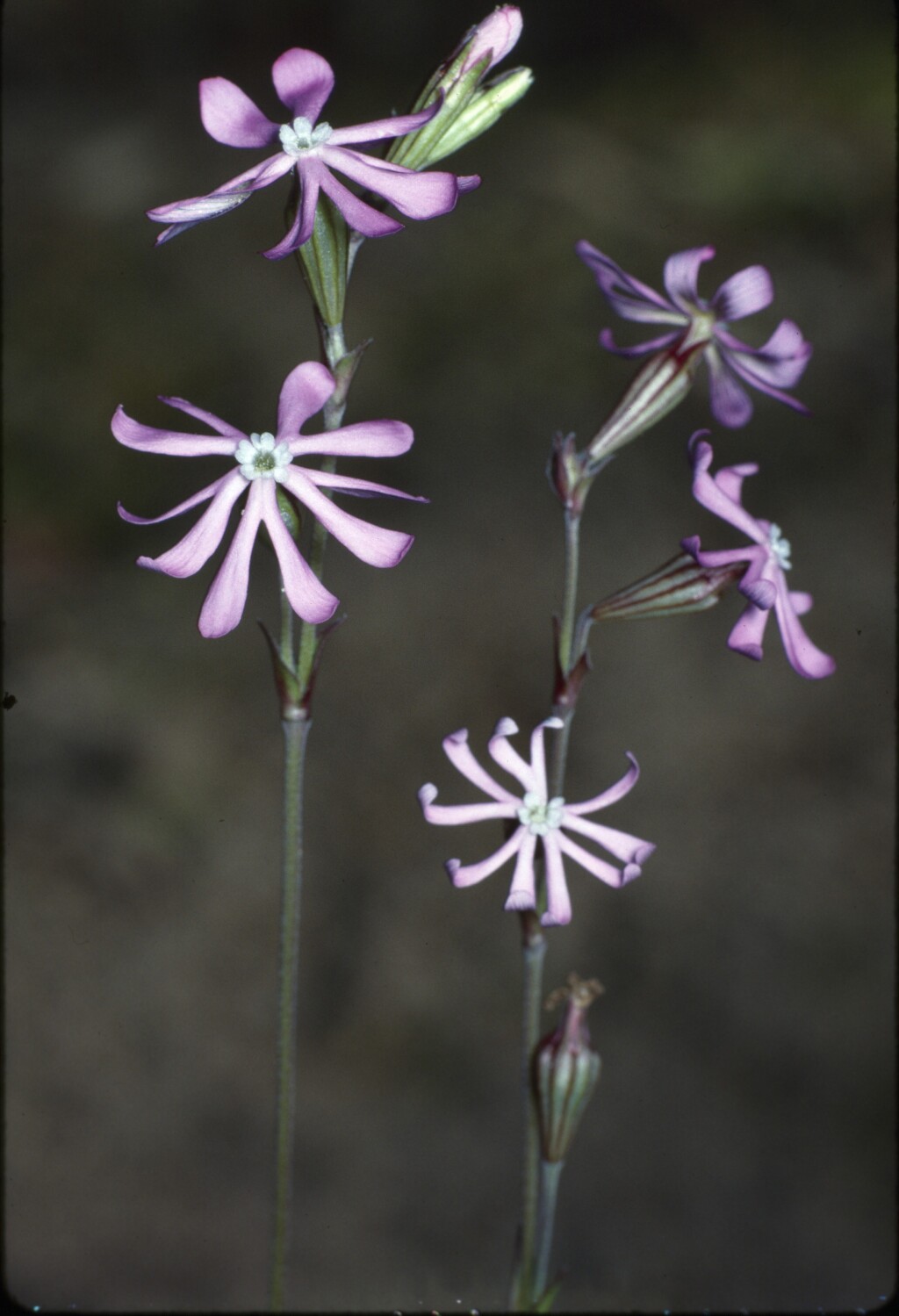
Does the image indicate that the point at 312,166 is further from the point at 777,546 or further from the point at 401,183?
the point at 777,546

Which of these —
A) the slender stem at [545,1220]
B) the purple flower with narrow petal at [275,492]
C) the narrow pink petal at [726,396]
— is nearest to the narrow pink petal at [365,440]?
the purple flower with narrow petal at [275,492]

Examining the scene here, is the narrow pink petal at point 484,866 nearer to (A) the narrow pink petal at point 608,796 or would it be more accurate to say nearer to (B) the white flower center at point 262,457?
(A) the narrow pink petal at point 608,796

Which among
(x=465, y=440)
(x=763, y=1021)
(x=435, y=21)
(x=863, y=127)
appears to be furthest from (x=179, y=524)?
(x=863, y=127)

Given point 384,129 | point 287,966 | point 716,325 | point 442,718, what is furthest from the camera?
point 442,718

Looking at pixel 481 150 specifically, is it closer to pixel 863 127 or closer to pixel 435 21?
pixel 435 21

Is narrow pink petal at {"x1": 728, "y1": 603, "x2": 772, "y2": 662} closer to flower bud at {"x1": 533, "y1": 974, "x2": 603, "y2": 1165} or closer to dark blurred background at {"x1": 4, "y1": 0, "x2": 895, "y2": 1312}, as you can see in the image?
flower bud at {"x1": 533, "y1": 974, "x2": 603, "y2": 1165}

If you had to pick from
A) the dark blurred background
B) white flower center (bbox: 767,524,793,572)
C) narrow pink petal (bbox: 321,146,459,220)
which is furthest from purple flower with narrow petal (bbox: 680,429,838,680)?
the dark blurred background

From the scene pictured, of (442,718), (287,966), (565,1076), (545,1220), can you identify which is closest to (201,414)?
(287,966)
